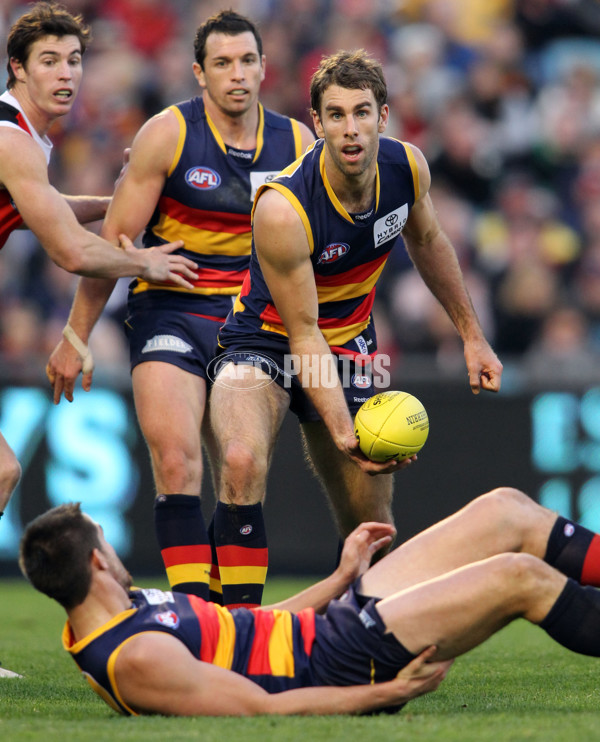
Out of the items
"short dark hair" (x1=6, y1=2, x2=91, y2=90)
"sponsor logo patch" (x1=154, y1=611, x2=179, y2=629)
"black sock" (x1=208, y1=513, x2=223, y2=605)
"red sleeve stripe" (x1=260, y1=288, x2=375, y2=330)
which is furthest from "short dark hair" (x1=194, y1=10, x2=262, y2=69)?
"sponsor logo patch" (x1=154, y1=611, x2=179, y2=629)

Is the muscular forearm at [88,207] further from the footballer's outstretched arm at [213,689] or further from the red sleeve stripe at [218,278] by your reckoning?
the footballer's outstretched arm at [213,689]

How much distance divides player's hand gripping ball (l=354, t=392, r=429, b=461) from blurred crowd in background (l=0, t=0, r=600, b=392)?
207 inches

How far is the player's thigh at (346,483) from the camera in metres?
5.75

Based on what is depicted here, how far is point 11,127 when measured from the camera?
549cm

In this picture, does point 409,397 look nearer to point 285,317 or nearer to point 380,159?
point 285,317

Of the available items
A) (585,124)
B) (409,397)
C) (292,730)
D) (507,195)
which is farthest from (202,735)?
(585,124)

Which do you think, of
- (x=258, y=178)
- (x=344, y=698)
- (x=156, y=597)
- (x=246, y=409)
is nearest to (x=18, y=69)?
(x=258, y=178)

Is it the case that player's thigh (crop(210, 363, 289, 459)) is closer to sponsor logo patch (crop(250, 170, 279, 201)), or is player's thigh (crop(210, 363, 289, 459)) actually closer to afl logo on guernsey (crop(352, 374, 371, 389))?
afl logo on guernsey (crop(352, 374, 371, 389))

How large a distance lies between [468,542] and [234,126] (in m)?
3.01

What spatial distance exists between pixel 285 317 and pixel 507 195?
273 inches

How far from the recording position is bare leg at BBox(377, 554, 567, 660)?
3883 mm

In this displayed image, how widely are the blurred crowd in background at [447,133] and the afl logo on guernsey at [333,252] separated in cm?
498

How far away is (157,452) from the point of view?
19.1ft

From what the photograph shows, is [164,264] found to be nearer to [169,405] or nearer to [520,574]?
[169,405]
